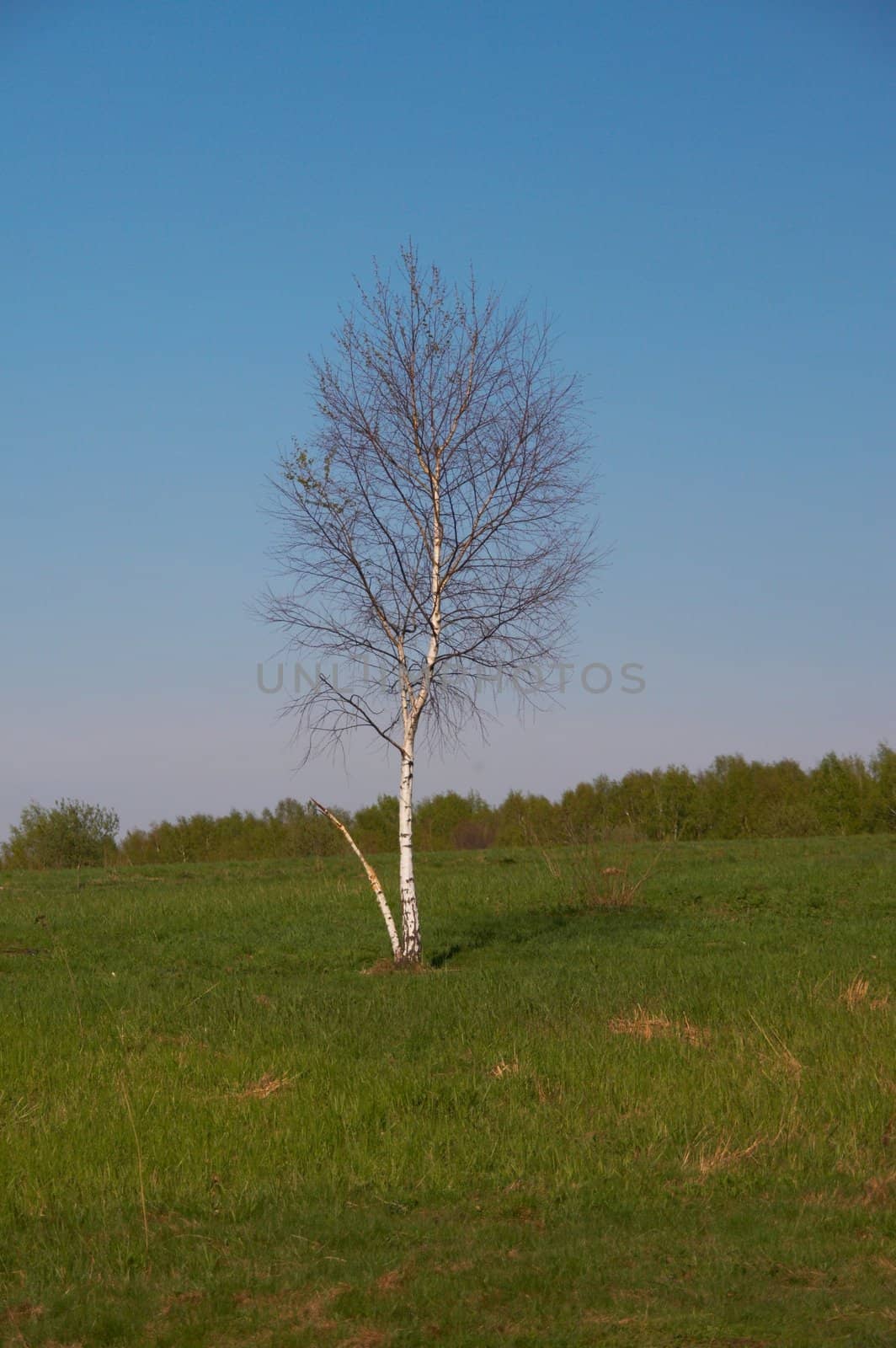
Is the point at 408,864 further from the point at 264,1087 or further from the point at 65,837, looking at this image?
the point at 65,837

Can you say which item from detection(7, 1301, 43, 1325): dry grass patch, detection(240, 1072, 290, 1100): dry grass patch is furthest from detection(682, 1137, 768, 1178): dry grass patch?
detection(7, 1301, 43, 1325): dry grass patch

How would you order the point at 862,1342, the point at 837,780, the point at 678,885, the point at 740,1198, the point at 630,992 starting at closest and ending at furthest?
the point at 862,1342, the point at 740,1198, the point at 630,992, the point at 678,885, the point at 837,780

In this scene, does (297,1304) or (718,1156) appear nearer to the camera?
(297,1304)

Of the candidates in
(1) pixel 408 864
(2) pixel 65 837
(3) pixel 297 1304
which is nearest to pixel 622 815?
(2) pixel 65 837

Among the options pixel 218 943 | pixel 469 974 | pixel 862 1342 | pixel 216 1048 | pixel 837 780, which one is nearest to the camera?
pixel 862 1342

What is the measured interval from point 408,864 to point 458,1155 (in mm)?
9532

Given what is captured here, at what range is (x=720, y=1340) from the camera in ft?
17.1

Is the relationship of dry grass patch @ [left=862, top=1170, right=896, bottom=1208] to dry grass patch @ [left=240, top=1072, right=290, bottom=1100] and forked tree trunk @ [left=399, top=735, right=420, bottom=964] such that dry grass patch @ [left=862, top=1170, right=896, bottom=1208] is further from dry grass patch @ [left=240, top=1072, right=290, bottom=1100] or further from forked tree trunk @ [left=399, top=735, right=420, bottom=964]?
forked tree trunk @ [left=399, top=735, right=420, bottom=964]

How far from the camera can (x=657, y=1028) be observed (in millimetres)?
12086

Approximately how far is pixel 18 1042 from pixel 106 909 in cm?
1392

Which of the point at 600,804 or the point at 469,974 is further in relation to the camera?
the point at 600,804

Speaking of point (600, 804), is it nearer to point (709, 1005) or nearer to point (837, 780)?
point (837, 780)

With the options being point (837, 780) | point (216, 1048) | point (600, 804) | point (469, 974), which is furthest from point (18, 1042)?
point (600, 804)

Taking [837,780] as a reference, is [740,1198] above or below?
below
